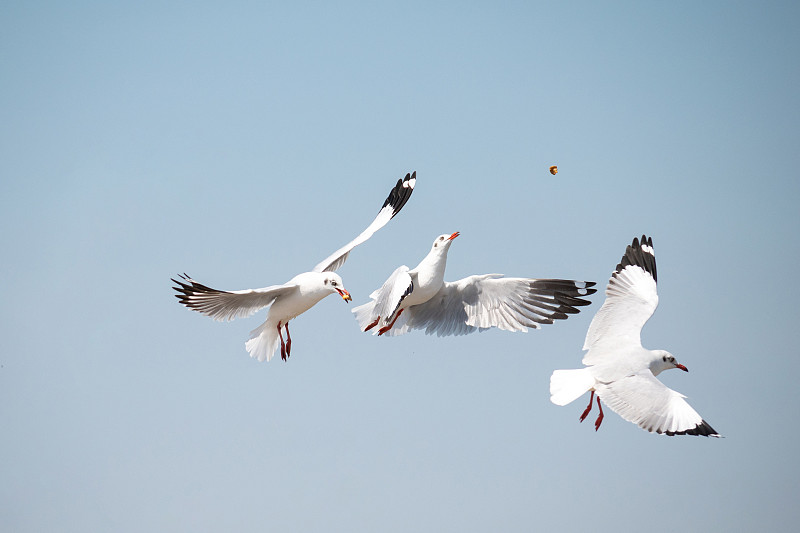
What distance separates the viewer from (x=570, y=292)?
1047 cm

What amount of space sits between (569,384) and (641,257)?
2548 millimetres

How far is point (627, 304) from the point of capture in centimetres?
1058

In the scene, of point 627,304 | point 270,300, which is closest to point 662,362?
point 627,304

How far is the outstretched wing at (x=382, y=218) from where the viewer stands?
445 inches

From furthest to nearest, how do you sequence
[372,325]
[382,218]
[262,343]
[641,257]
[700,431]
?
1. [382,218]
2. [641,257]
3. [262,343]
4. [372,325]
5. [700,431]

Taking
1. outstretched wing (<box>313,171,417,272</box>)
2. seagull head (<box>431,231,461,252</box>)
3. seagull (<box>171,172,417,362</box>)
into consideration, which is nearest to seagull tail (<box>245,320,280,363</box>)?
seagull (<box>171,172,417,362</box>)

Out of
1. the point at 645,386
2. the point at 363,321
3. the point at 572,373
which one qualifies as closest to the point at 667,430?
the point at 645,386

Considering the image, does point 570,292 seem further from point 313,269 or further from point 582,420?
point 313,269

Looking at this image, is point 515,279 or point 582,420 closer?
point 582,420

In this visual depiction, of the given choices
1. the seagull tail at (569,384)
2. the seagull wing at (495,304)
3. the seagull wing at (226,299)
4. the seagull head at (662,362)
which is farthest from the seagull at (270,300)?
the seagull head at (662,362)

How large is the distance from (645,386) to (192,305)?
13.9 feet

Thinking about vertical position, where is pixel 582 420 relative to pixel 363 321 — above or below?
below

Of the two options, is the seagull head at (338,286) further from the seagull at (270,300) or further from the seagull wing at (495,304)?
the seagull wing at (495,304)

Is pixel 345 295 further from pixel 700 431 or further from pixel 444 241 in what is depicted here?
pixel 700 431
